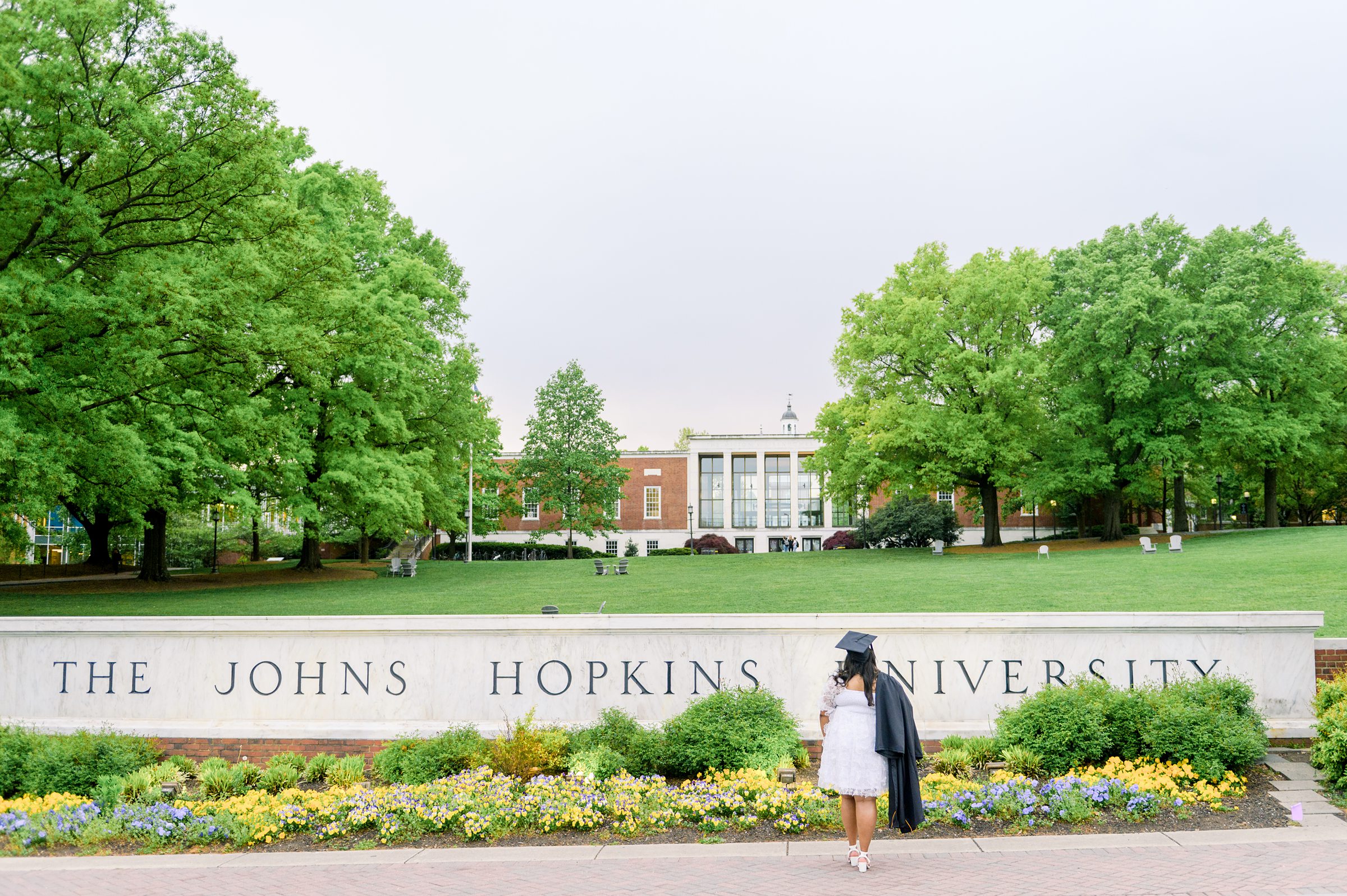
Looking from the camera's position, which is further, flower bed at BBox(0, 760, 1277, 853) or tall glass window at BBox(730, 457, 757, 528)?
tall glass window at BBox(730, 457, 757, 528)

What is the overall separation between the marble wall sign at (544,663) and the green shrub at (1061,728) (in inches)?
35.3

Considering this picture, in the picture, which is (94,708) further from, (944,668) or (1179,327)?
(1179,327)

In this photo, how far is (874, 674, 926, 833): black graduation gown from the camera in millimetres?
7023

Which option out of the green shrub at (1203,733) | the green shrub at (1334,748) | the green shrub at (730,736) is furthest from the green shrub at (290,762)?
the green shrub at (1334,748)

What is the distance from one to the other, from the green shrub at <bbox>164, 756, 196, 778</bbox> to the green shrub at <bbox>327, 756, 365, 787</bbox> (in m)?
1.63

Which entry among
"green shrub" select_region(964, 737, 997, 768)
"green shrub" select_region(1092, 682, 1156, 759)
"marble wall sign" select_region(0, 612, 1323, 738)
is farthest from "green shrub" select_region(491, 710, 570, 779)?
"green shrub" select_region(1092, 682, 1156, 759)

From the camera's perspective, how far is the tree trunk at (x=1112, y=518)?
44.2 m

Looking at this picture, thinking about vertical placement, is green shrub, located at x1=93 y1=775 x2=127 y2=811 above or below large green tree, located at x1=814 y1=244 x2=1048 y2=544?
below

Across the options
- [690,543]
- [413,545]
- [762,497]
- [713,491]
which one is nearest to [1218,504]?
[762,497]

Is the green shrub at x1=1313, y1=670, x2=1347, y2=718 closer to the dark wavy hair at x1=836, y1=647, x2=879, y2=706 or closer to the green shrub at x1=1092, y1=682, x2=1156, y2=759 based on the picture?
the green shrub at x1=1092, y1=682, x2=1156, y2=759

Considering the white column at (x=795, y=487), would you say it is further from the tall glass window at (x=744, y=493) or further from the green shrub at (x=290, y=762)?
the green shrub at (x=290, y=762)

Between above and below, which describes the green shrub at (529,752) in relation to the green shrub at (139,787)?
above

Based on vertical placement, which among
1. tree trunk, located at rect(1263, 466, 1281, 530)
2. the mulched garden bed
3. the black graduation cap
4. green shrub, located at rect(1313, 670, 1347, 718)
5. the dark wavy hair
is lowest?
the mulched garden bed

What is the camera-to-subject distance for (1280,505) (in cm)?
6209
